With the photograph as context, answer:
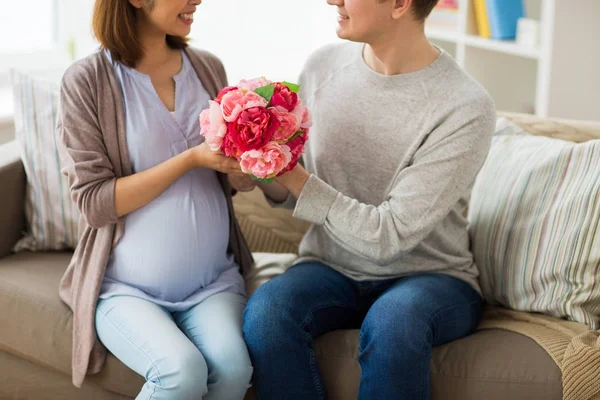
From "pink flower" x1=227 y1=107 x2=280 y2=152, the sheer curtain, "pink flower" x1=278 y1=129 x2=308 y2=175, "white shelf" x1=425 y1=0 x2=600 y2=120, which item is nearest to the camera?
"pink flower" x1=227 y1=107 x2=280 y2=152

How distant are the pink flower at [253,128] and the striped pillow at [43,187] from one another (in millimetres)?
817

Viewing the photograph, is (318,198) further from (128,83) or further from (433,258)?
(128,83)

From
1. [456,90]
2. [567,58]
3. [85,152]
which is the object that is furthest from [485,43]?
[85,152]

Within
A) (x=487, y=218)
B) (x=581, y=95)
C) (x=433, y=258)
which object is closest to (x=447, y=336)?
(x=433, y=258)

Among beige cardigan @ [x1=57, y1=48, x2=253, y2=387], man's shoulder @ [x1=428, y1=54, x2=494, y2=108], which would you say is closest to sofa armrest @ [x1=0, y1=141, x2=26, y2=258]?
beige cardigan @ [x1=57, y1=48, x2=253, y2=387]

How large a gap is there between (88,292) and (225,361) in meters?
0.38

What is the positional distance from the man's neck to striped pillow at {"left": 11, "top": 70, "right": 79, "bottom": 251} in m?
0.95

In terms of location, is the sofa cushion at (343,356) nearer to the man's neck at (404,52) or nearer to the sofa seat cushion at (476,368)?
the sofa seat cushion at (476,368)

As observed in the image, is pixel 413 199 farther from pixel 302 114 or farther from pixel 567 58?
pixel 567 58

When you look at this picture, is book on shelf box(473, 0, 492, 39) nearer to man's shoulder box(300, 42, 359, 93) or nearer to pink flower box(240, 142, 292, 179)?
man's shoulder box(300, 42, 359, 93)

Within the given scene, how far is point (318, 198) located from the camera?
1827 mm

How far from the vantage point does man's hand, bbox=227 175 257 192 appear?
6.45 ft

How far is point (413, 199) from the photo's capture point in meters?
1.81

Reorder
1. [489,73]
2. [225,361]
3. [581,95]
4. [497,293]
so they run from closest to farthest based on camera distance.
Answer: [225,361] < [497,293] < [581,95] < [489,73]
